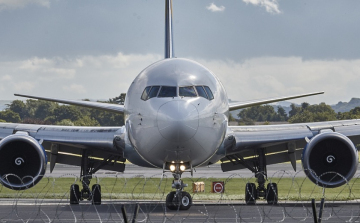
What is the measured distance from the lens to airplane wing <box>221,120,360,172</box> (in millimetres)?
21141

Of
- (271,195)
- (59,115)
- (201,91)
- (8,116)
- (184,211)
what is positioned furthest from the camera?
(59,115)

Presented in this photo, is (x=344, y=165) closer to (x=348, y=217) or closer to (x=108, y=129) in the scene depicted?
(x=348, y=217)

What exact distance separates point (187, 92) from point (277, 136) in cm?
531

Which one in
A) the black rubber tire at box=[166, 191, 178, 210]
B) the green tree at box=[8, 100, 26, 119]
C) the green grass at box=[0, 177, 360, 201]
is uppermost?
the green tree at box=[8, 100, 26, 119]

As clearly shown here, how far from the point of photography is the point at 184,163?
60.1 feet

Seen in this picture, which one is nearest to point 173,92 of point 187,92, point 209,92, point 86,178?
point 187,92

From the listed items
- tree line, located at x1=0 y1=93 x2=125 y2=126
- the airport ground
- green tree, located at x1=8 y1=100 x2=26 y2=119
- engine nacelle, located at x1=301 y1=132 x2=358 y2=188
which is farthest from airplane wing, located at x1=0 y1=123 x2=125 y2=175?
green tree, located at x1=8 y1=100 x2=26 y2=119

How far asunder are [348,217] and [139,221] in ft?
15.8

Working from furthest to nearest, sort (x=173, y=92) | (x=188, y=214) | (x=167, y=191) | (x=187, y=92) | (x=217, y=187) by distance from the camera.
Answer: (x=167, y=191), (x=217, y=187), (x=188, y=214), (x=187, y=92), (x=173, y=92)

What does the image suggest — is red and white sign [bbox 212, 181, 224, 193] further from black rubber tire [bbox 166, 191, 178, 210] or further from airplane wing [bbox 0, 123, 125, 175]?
black rubber tire [bbox 166, 191, 178, 210]

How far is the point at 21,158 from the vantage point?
67.1ft

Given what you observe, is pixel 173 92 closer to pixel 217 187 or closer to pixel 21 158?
pixel 21 158

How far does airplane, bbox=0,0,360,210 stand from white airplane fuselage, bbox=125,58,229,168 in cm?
2

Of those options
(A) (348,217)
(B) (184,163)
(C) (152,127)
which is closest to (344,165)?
(A) (348,217)
